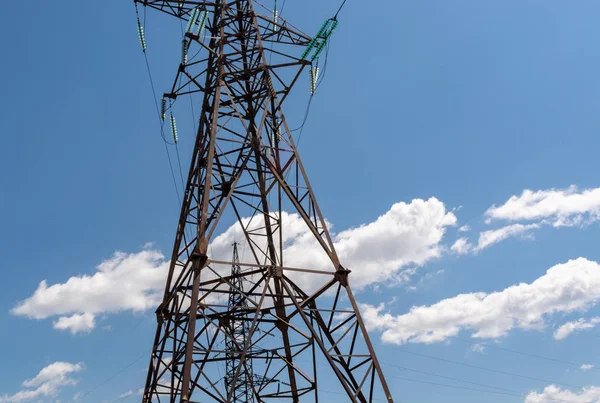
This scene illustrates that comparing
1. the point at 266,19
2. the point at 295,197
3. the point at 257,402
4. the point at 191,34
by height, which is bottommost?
the point at 257,402

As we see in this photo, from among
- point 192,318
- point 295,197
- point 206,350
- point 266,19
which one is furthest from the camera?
point 266,19

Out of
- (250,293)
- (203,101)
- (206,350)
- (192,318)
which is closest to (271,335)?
(250,293)

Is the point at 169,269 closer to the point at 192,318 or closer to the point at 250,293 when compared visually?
the point at 250,293

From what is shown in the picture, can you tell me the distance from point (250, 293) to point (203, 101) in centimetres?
711

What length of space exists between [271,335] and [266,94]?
8.82 meters

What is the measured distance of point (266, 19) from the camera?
20781 mm

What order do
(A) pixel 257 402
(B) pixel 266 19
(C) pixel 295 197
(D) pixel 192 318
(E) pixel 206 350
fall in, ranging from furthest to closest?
(B) pixel 266 19
(C) pixel 295 197
(A) pixel 257 402
(E) pixel 206 350
(D) pixel 192 318

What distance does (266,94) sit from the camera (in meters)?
19.6

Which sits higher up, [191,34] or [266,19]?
[266,19]

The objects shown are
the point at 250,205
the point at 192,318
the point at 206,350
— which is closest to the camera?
the point at 192,318

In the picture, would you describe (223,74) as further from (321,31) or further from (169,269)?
(169,269)

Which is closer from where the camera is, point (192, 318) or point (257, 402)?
point (192, 318)

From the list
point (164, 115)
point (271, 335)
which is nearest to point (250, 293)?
point (271, 335)

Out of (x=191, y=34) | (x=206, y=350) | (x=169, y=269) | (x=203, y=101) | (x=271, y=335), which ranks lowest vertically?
(x=206, y=350)
